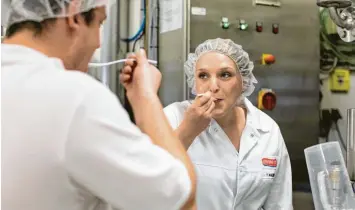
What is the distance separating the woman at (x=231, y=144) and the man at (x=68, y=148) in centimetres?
91

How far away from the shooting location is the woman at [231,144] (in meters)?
1.79

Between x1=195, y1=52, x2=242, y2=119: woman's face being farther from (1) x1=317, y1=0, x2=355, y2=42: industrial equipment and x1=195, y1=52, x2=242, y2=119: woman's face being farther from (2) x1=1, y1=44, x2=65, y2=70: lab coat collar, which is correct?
(2) x1=1, y1=44, x2=65, y2=70: lab coat collar

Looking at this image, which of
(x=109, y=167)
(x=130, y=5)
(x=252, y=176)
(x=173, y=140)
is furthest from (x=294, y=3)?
(x=109, y=167)

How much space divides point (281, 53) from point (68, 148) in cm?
197

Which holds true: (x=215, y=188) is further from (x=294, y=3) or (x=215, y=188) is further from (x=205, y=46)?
(x=294, y=3)

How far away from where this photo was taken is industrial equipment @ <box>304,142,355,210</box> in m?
1.61

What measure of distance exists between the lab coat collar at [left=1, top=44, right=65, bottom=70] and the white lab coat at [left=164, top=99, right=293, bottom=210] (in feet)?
3.43

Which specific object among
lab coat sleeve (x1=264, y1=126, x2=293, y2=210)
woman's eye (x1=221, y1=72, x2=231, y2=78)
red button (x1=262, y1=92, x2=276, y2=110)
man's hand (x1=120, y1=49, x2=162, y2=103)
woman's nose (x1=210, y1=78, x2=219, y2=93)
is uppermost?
man's hand (x1=120, y1=49, x2=162, y2=103)

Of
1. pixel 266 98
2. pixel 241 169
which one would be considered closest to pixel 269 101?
→ pixel 266 98

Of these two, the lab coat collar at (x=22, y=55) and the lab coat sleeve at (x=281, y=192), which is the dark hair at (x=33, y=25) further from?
the lab coat sleeve at (x=281, y=192)

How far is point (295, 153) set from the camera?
8.59ft

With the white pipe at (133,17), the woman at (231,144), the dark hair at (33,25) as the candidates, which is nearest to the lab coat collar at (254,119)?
the woman at (231,144)

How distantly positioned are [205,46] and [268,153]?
0.52 metres

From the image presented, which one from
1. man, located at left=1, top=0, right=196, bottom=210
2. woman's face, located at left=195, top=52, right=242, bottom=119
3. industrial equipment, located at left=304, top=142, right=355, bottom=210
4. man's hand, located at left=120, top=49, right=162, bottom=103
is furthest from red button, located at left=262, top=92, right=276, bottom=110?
man, located at left=1, top=0, right=196, bottom=210
